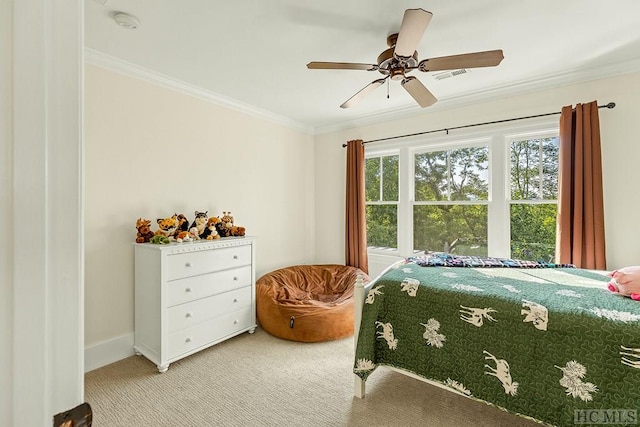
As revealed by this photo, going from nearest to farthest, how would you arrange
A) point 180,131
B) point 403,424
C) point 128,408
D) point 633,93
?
point 403,424 → point 128,408 → point 633,93 → point 180,131

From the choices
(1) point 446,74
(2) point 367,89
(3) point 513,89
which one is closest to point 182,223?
(2) point 367,89

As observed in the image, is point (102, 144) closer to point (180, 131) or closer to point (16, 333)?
point (180, 131)

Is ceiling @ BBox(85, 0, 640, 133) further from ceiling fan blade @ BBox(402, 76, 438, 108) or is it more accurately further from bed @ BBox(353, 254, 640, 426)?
bed @ BBox(353, 254, 640, 426)

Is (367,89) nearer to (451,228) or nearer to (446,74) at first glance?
(446,74)

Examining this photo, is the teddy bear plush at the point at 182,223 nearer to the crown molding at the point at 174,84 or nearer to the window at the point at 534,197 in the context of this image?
the crown molding at the point at 174,84

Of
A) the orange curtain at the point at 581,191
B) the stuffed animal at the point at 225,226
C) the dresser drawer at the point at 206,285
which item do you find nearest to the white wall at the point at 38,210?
the dresser drawer at the point at 206,285

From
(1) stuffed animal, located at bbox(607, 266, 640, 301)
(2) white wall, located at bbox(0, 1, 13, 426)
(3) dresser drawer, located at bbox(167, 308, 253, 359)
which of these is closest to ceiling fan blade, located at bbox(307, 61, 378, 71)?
(2) white wall, located at bbox(0, 1, 13, 426)

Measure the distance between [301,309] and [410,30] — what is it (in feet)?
7.93

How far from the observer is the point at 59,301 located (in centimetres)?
38

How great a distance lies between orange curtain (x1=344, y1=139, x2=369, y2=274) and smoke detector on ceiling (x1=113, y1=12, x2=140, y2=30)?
8.81 ft

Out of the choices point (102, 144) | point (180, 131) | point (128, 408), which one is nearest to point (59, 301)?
point (128, 408)

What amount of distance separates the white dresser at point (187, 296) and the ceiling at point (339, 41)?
1.57m

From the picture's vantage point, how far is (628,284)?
68.9 inches

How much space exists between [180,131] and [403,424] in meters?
3.08
